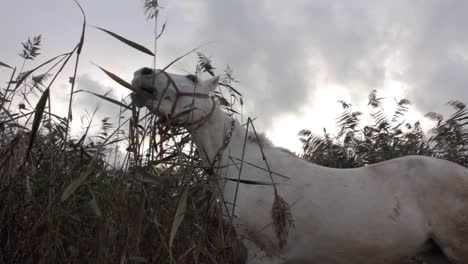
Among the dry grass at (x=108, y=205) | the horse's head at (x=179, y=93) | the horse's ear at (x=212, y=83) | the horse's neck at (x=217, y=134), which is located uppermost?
the horse's ear at (x=212, y=83)

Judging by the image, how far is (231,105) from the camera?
355 centimetres

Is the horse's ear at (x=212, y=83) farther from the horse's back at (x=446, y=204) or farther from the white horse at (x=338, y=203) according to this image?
the horse's back at (x=446, y=204)

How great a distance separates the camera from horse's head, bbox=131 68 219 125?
3092 millimetres

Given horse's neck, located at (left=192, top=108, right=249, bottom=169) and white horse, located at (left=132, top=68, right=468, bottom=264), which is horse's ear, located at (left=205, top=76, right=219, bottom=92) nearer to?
white horse, located at (left=132, top=68, right=468, bottom=264)

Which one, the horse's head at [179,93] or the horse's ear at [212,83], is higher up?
the horse's ear at [212,83]

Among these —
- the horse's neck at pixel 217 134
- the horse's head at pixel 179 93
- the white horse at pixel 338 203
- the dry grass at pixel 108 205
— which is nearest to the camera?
the dry grass at pixel 108 205

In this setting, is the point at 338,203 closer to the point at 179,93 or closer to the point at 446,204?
the point at 446,204

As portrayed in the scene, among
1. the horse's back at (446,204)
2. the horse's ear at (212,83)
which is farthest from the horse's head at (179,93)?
the horse's back at (446,204)

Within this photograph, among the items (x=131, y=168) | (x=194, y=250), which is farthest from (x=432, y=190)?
(x=131, y=168)

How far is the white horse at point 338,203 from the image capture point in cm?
322

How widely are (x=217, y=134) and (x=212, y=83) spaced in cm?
43

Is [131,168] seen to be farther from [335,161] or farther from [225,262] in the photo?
[335,161]

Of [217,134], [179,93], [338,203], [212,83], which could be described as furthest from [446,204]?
[179,93]

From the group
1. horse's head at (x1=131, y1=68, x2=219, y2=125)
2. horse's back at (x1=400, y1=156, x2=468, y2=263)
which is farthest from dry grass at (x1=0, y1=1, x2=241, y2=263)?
horse's back at (x1=400, y1=156, x2=468, y2=263)
